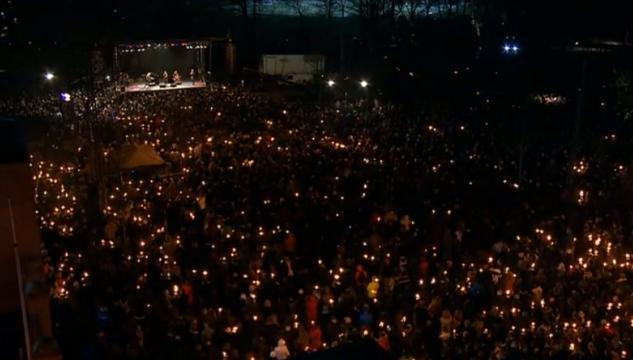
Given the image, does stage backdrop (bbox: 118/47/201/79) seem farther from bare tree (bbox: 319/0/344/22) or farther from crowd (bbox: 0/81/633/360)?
bare tree (bbox: 319/0/344/22)

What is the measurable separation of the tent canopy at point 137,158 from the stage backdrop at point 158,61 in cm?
1537

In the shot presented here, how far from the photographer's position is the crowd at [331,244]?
10383 mm

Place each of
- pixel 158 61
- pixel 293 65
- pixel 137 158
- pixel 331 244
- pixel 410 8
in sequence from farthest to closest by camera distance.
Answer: pixel 410 8
pixel 293 65
pixel 158 61
pixel 137 158
pixel 331 244

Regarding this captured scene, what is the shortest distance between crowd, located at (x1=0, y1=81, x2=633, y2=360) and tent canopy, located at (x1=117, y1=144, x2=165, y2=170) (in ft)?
0.77

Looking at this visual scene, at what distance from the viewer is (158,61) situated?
110 ft

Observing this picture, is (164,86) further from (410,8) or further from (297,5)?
(297,5)

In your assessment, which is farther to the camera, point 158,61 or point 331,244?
point 158,61

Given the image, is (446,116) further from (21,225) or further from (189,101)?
(21,225)

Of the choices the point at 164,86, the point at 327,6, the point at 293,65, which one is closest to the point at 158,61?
the point at 164,86

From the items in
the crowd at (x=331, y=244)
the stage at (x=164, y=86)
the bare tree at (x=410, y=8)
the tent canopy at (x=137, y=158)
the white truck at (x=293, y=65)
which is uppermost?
the bare tree at (x=410, y=8)

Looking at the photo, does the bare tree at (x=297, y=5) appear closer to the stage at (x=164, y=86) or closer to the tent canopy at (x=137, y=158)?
the stage at (x=164, y=86)

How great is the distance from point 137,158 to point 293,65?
22327 millimetres

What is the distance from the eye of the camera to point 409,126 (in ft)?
75.4

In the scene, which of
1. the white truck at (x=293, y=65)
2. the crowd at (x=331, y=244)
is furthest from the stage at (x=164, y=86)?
the crowd at (x=331, y=244)
